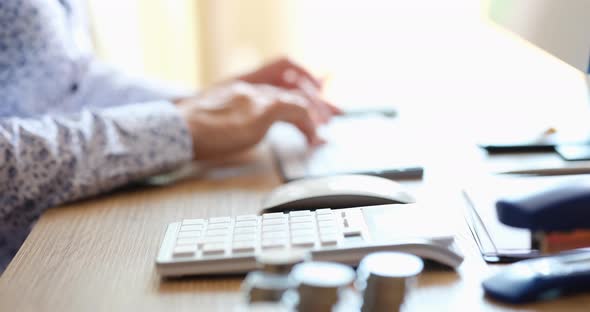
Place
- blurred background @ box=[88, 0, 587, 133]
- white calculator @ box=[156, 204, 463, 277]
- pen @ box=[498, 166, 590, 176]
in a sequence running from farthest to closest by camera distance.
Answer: blurred background @ box=[88, 0, 587, 133], pen @ box=[498, 166, 590, 176], white calculator @ box=[156, 204, 463, 277]

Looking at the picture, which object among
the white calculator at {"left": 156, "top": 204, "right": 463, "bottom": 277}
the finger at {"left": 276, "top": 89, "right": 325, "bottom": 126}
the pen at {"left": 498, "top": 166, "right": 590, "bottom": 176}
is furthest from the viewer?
the finger at {"left": 276, "top": 89, "right": 325, "bottom": 126}

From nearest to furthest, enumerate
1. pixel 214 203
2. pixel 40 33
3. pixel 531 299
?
pixel 531 299 → pixel 214 203 → pixel 40 33

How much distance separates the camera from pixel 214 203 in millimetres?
667

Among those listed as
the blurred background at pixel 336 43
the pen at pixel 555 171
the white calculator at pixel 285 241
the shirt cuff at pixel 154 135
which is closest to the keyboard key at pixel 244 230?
the white calculator at pixel 285 241

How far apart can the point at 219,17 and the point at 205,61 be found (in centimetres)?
11

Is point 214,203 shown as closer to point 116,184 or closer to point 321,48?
point 116,184

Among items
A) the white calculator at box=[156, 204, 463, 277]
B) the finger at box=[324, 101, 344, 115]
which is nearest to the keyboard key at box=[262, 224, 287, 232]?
the white calculator at box=[156, 204, 463, 277]

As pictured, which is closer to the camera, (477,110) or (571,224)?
(571,224)

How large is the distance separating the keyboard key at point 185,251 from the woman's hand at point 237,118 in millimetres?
262

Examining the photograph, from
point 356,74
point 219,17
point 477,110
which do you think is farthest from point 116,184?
point 356,74

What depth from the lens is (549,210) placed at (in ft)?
1.46

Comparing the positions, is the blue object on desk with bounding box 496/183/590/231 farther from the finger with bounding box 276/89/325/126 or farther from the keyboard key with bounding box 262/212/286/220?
the finger with bounding box 276/89/325/126

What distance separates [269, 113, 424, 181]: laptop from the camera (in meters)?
0.72

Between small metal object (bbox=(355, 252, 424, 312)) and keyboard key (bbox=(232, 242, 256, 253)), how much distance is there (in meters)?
0.11
